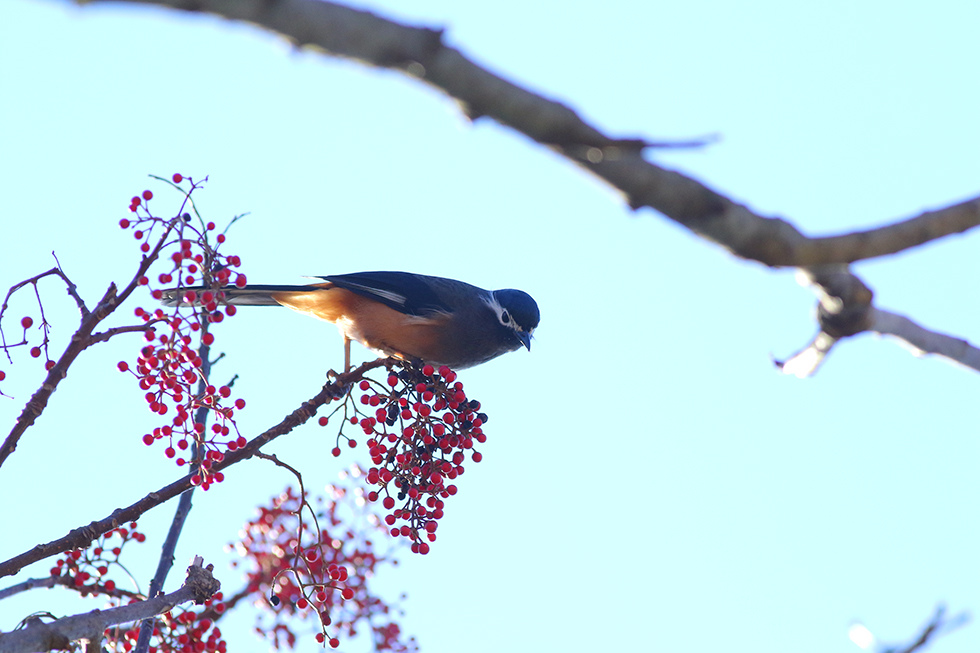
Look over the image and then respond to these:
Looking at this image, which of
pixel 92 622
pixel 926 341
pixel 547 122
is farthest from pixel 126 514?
pixel 926 341

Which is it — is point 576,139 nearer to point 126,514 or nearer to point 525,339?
point 126,514

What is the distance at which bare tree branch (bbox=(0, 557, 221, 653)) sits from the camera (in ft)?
11.1

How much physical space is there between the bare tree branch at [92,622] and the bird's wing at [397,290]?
3835mm

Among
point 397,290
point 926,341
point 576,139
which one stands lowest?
point 926,341

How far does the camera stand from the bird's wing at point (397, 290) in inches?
301

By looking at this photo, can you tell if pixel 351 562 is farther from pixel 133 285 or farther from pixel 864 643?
pixel 864 643

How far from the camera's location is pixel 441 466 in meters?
5.12

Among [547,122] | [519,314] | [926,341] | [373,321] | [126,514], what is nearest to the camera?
[547,122]

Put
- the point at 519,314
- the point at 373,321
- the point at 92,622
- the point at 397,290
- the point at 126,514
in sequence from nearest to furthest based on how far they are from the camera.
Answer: the point at 92,622, the point at 126,514, the point at 373,321, the point at 397,290, the point at 519,314

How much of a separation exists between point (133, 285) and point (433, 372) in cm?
202

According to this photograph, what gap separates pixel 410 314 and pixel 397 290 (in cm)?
32

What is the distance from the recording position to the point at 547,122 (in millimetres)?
2023

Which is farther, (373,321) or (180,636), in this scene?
(373,321)

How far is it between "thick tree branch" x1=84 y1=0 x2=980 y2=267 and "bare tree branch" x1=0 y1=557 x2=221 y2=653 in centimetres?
267
